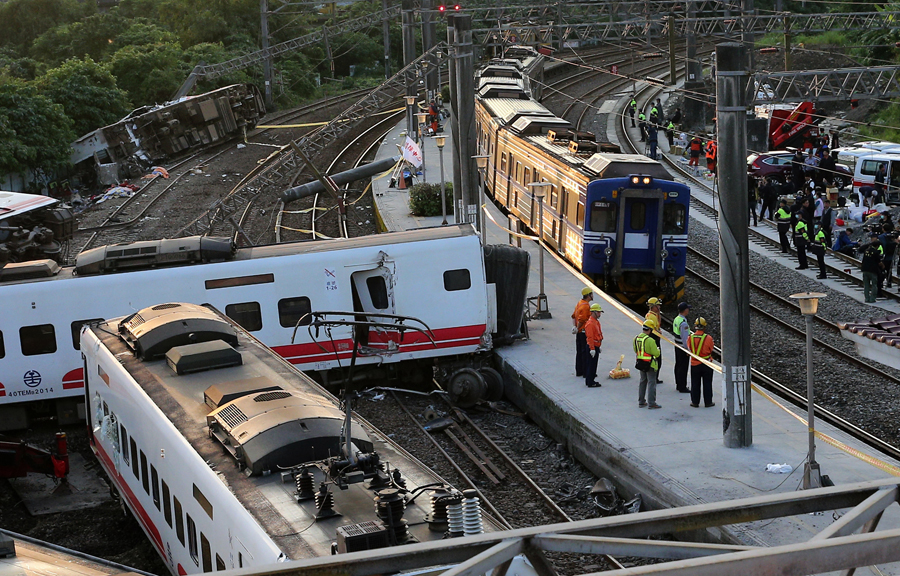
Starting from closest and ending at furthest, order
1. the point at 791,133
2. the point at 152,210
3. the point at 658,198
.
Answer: the point at 658,198 → the point at 152,210 → the point at 791,133

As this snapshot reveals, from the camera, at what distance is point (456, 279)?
62.5 ft

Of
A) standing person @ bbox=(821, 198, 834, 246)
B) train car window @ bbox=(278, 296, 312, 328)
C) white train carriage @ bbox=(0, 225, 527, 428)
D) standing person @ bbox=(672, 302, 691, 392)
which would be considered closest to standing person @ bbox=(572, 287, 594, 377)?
standing person @ bbox=(672, 302, 691, 392)

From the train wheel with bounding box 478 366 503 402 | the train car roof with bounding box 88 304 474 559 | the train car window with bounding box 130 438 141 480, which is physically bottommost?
the train wheel with bounding box 478 366 503 402

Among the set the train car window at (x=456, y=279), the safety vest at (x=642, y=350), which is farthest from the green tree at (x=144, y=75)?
the safety vest at (x=642, y=350)

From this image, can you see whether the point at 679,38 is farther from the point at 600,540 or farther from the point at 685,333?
the point at 600,540

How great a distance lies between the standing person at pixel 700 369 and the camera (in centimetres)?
1612

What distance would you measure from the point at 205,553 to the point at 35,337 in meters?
9.53

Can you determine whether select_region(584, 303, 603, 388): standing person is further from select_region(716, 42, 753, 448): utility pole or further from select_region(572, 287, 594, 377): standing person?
select_region(716, 42, 753, 448): utility pole

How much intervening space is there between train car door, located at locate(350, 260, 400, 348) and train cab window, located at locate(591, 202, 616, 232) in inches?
249

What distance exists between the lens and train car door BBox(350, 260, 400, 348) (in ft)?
61.9

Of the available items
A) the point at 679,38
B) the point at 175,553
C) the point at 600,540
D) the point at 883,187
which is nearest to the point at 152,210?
the point at 883,187

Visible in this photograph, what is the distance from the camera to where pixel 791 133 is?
4300 cm

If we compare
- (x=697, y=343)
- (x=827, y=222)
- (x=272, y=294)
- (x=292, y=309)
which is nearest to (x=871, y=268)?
(x=827, y=222)

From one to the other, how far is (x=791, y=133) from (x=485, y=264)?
88.9 ft
